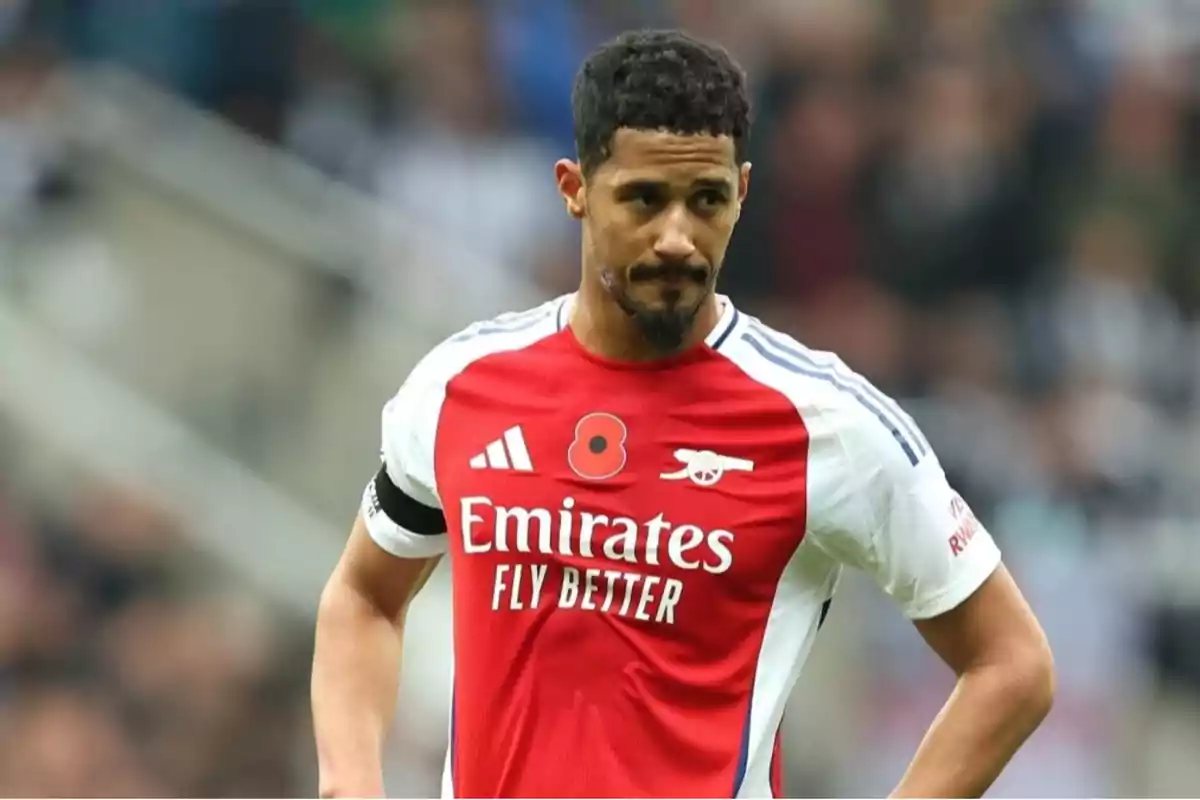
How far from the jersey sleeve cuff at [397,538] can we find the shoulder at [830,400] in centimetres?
61

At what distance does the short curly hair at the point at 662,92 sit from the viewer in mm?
3219

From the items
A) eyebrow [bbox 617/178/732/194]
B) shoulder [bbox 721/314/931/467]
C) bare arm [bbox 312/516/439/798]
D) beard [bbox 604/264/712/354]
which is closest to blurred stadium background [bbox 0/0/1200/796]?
bare arm [bbox 312/516/439/798]

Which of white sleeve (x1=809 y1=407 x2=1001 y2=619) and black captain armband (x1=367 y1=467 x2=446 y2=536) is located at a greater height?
white sleeve (x1=809 y1=407 x2=1001 y2=619)

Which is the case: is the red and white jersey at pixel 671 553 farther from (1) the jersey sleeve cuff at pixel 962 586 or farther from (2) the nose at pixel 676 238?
(2) the nose at pixel 676 238

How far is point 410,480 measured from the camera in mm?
3621

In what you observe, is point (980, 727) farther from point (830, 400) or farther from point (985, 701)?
point (830, 400)

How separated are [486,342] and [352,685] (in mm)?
607

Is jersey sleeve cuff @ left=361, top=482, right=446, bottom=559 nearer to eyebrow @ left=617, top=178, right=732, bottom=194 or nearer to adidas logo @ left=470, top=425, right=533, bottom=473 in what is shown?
adidas logo @ left=470, top=425, right=533, bottom=473

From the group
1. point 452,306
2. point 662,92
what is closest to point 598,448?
point 662,92

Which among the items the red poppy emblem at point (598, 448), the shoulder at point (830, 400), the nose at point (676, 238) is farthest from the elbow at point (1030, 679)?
the nose at point (676, 238)

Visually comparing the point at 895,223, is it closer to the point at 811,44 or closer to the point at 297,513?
the point at 811,44

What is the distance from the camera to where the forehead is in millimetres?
3193

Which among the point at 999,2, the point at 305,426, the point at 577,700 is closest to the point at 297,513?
the point at 305,426

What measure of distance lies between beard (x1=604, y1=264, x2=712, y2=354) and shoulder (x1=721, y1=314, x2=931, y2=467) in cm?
14
